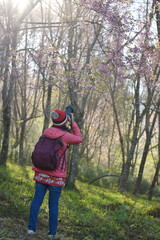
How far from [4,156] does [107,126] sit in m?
16.6

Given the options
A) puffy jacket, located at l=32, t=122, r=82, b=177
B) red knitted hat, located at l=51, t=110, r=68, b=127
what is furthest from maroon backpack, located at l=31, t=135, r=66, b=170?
red knitted hat, located at l=51, t=110, r=68, b=127

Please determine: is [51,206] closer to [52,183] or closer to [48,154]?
[52,183]

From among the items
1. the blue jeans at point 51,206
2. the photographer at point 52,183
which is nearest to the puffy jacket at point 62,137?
the photographer at point 52,183

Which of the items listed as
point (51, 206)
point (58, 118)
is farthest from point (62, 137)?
point (51, 206)

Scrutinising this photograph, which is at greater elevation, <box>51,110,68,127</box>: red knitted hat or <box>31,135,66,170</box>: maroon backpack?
<box>51,110,68,127</box>: red knitted hat

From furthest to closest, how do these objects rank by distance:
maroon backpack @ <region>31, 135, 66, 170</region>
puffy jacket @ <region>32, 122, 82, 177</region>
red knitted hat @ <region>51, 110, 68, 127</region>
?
1. red knitted hat @ <region>51, 110, 68, 127</region>
2. puffy jacket @ <region>32, 122, 82, 177</region>
3. maroon backpack @ <region>31, 135, 66, 170</region>

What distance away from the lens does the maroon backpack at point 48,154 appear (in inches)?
161

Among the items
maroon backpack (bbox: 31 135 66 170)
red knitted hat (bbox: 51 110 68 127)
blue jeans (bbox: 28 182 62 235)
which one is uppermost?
red knitted hat (bbox: 51 110 68 127)

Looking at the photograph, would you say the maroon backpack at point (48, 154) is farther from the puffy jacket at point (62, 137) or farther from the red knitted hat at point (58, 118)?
the red knitted hat at point (58, 118)

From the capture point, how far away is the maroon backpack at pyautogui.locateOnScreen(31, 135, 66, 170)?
4.10 metres

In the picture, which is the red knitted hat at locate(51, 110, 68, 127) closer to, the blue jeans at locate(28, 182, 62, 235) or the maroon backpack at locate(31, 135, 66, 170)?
the maroon backpack at locate(31, 135, 66, 170)

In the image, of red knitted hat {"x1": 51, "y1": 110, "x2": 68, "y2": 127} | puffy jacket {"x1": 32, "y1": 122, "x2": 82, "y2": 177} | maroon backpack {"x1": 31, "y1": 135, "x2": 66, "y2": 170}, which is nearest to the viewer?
maroon backpack {"x1": 31, "y1": 135, "x2": 66, "y2": 170}

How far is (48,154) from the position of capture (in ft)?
13.5

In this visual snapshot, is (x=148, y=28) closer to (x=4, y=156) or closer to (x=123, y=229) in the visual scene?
(x=123, y=229)
